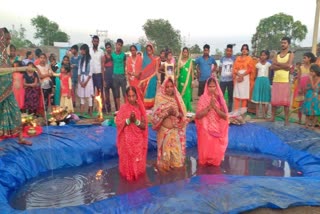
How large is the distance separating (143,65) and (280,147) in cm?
424

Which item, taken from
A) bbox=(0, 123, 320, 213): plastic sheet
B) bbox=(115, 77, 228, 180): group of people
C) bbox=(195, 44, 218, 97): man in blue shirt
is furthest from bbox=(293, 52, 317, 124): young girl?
bbox=(115, 77, 228, 180): group of people

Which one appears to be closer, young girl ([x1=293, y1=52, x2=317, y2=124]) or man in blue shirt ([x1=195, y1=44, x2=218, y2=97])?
young girl ([x1=293, y1=52, x2=317, y2=124])

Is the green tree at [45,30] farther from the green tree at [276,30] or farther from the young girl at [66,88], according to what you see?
the young girl at [66,88]

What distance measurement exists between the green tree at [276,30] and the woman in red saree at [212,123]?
45.6m

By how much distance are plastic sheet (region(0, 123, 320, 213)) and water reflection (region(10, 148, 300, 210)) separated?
16 cm

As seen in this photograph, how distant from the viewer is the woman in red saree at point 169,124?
486 centimetres

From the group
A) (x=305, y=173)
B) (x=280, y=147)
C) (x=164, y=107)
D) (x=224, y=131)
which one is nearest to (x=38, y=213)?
(x=164, y=107)

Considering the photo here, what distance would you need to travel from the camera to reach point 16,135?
5.50 meters

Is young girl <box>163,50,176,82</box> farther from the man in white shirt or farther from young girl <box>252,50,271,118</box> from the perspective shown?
young girl <box>252,50,271,118</box>

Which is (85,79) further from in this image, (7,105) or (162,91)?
(162,91)

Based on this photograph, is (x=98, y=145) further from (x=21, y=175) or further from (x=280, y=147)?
(x=280, y=147)

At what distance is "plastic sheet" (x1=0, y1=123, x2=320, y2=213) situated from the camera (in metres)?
3.25

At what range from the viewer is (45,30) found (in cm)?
5069

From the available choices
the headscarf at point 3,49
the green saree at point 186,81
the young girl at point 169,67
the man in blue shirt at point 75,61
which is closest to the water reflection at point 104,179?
the headscarf at point 3,49
